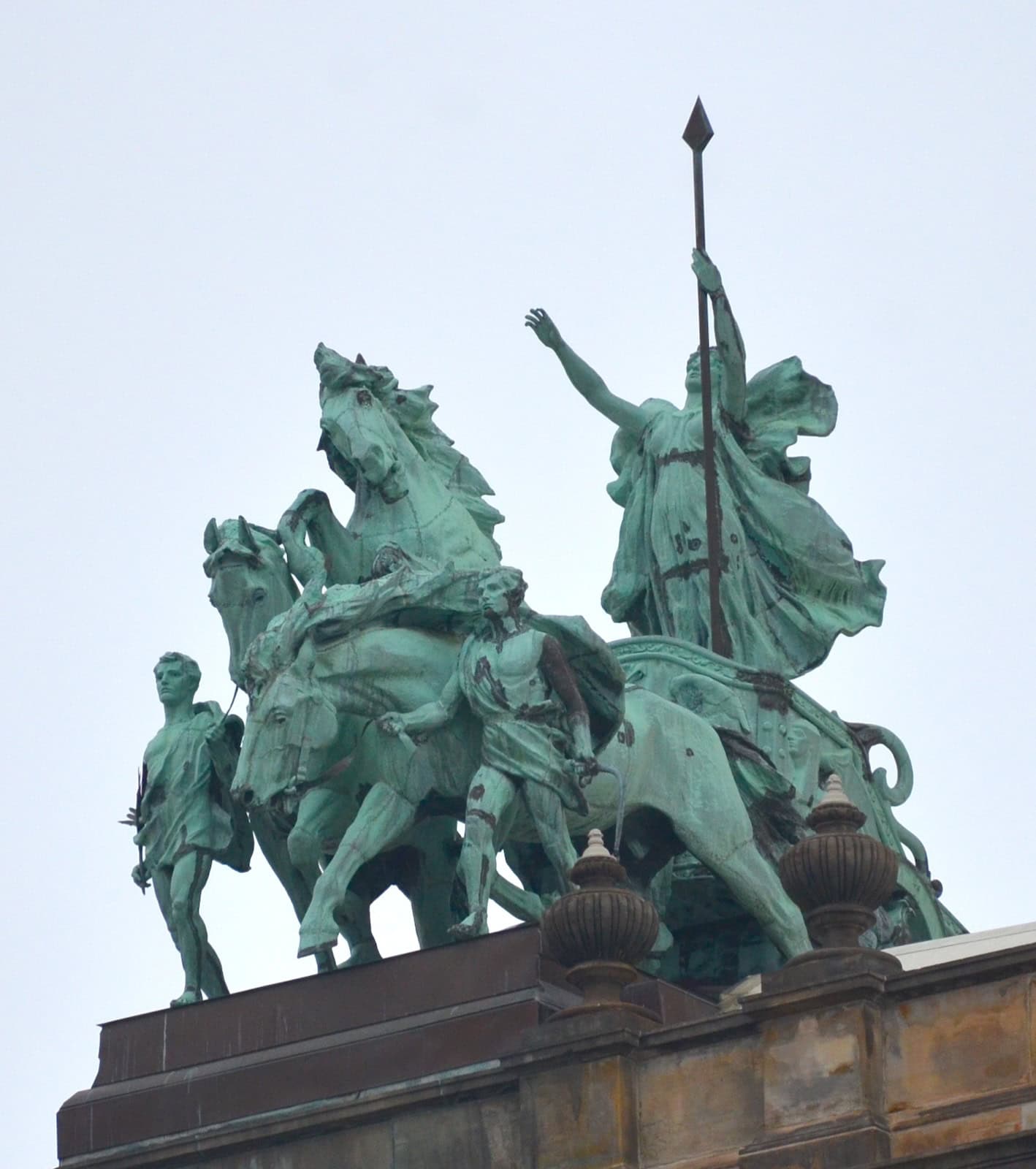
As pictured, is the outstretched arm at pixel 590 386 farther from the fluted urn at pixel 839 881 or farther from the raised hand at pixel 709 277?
the fluted urn at pixel 839 881

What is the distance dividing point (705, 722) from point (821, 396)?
5497mm

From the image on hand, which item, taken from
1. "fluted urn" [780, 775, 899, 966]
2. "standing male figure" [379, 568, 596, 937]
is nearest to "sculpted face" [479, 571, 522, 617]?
"standing male figure" [379, 568, 596, 937]

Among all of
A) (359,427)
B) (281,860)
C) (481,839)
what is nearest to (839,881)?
(481,839)

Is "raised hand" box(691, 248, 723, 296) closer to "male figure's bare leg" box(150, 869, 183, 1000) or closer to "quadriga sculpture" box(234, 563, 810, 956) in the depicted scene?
"quadriga sculpture" box(234, 563, 810, 956)

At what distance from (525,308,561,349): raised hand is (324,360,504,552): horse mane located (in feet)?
11.5

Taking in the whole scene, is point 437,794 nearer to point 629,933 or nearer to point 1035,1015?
point 629,933

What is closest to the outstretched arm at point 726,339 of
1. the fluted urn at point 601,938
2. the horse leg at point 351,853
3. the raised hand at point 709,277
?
the raised hand at point 709,277

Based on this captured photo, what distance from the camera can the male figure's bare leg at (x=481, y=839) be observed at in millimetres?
31798

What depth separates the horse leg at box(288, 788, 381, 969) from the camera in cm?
3309

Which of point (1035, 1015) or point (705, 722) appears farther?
point (705, 722)

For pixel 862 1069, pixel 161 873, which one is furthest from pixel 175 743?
pixel 862 1069

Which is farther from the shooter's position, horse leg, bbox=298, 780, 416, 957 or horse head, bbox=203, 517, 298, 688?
horse head, bbox=203, 517, 298, 688

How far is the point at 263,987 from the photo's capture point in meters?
32.0

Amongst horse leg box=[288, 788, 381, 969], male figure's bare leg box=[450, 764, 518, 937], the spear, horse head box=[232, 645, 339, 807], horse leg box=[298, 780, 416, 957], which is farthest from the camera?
the spear
